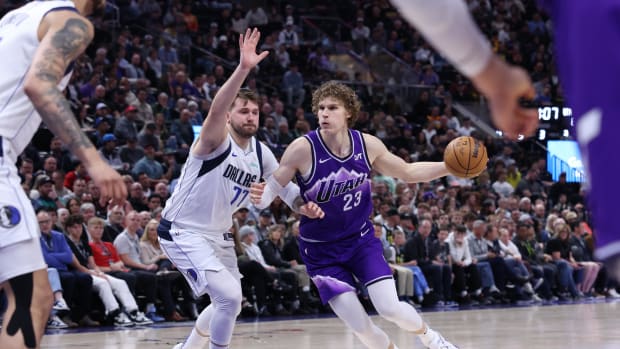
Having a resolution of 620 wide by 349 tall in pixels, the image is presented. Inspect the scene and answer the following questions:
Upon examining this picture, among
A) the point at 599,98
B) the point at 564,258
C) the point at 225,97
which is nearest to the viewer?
the point at 599,98

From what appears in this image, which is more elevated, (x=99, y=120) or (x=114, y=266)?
(x=99, y=120)

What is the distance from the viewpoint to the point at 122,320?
37.2ft

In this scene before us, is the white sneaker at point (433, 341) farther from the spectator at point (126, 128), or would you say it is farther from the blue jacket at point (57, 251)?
the spectator at point (126, 128)

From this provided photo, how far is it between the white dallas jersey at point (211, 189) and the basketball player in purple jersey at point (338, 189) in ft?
0.53

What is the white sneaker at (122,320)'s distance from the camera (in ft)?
37.1

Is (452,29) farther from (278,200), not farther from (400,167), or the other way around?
(278,200)

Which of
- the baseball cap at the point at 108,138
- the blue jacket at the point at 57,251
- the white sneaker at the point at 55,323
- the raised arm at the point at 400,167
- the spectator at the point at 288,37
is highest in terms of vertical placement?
the spectator at the point at 288,37

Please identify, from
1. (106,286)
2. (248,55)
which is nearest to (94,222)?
(106,286)

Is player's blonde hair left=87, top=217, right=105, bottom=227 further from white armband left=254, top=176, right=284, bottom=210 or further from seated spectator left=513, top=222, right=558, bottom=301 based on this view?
seated spectator left=513, top=222, right=558, bottom=301

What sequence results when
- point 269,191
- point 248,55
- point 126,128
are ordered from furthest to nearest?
point 126,128, point 269,191, point 248,55

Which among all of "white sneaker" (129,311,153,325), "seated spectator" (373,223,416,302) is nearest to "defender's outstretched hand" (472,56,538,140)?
"white sneaker" (129,311,153,325)

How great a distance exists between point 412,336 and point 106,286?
3.53 meters

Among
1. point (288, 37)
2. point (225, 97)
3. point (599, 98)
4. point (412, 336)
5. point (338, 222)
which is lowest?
point (412, 336)

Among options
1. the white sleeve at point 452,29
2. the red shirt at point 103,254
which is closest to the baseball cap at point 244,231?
the red shirt at point 103,254
